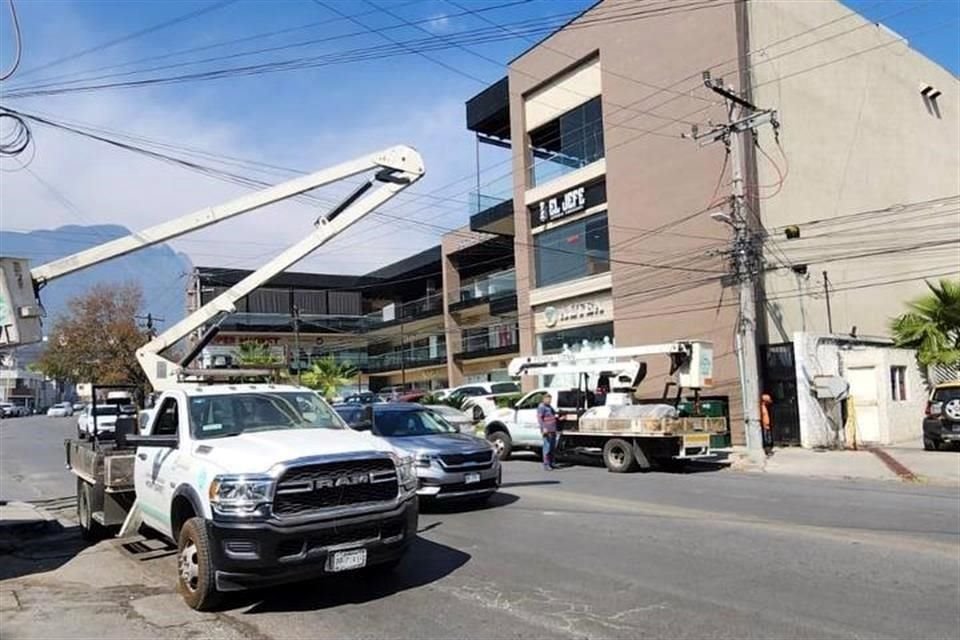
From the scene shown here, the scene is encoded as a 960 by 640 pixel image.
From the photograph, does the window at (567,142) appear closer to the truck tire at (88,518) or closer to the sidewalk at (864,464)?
the sidewalk at (864,464)

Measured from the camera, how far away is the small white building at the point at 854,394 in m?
23.7

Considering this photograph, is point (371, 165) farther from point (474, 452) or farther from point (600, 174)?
point (600, 174)

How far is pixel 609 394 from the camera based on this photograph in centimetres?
2059

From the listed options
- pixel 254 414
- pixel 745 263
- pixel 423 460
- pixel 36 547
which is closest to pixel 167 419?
pixel 254 414

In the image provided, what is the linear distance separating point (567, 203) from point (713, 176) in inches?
334

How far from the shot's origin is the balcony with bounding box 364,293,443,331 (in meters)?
56.2

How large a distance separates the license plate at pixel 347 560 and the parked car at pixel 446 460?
13.4 feet

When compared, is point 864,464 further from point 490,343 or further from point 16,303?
point 490,343

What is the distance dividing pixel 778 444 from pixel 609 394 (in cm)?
688

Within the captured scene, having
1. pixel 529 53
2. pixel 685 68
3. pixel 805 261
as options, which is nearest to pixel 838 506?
pixel 805 261

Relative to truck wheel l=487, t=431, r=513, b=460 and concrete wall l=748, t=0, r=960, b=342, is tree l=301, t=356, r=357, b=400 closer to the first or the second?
truck wheel l=487, t=431, r=513, b=460

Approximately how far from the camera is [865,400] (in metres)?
24.6

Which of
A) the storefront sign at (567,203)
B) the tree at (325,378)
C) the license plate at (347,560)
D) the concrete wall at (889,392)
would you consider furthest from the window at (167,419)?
the tree at (325,378)

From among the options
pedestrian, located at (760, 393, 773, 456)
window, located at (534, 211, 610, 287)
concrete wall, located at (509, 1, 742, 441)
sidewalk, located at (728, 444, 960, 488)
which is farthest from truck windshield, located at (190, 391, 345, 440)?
window, located at (534, 211, 610, 287)
